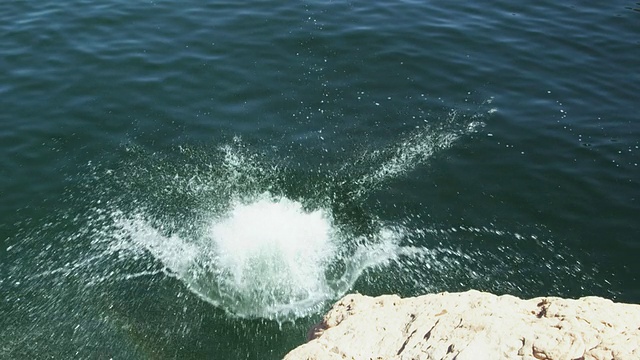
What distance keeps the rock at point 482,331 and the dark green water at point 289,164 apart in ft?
11.8

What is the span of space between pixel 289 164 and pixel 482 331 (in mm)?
9271

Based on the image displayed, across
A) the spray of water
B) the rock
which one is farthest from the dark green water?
the rock

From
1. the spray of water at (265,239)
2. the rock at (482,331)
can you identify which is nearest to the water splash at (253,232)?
the spray of water at (265,239)

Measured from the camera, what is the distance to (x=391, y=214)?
14.2 m

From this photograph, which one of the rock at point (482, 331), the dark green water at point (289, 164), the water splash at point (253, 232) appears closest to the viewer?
the rock at point (482, 331)

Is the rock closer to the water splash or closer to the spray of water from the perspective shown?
the spray of water

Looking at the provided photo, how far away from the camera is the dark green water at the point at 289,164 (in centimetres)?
1209

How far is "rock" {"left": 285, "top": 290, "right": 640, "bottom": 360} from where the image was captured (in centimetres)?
666

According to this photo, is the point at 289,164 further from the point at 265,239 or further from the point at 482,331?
the point at 482,331

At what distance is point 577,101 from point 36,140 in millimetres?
16176

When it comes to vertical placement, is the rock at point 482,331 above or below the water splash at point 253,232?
above

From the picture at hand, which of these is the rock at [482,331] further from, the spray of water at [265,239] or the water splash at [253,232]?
the water splash at [253,232]

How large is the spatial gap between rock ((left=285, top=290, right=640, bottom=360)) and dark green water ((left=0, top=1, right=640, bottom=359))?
142 inches

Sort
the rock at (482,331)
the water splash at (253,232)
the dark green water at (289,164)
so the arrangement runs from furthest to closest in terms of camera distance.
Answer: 1. the water splash at (253,232)
2. the dark green water at (289,164)
3. the rock at (482,331)
